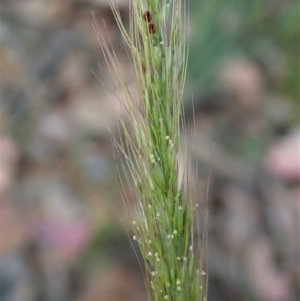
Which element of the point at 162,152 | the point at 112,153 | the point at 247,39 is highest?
the point at 162,152

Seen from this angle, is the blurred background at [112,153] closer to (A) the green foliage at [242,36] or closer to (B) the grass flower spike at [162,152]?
(A) the green foliage at [242,36]

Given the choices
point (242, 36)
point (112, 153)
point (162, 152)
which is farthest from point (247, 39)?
point (162, 152)

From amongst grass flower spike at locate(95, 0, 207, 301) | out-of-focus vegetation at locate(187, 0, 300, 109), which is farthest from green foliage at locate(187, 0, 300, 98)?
grass flower spike at locate(95, 0, 207, 301)

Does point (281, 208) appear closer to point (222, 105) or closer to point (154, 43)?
point (222, 105)

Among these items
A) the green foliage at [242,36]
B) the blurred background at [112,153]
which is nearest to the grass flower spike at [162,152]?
the blurred background at [112,153]

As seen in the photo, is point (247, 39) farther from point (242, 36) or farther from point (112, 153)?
point (112, 153)

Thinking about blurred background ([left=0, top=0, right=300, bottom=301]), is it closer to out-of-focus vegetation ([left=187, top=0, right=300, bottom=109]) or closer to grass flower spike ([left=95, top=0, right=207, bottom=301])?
out-of-focus vegetation ([left=187, top=0, right=300, bottom=109])
